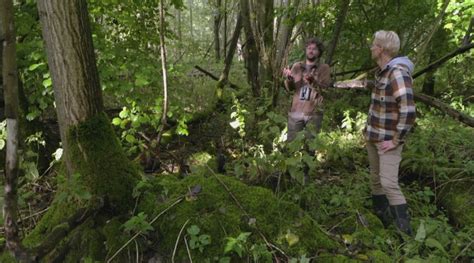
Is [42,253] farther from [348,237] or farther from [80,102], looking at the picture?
[348,237]

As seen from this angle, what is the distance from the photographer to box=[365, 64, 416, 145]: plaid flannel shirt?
297 centimetres

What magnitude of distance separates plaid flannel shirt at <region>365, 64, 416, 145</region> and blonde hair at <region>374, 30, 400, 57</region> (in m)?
0.18

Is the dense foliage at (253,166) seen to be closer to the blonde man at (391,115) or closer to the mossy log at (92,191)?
the mossy log at (92,191)

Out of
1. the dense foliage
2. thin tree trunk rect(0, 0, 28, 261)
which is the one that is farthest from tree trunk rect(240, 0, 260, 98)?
thin tree trunk rect(0, 0, 28, 261)

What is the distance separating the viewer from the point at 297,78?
4484 millimetres

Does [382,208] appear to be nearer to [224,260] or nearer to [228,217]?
[228,217]

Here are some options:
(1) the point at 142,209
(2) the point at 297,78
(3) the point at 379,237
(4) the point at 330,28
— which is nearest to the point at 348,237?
(3) the point at 379,237

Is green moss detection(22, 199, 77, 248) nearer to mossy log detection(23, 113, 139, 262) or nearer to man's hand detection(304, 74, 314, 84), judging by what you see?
mossy log detection(23, 113, 139, 262)

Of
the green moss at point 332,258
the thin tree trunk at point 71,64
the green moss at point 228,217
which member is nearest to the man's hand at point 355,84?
the green moss at point 228,217

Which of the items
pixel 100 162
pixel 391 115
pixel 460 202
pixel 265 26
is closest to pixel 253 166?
pixel 391 115

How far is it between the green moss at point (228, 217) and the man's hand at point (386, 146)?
37.6 inches

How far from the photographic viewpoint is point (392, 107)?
3.17 meters

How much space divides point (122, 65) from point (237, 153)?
2.21 meters

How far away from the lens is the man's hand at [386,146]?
315 cm
